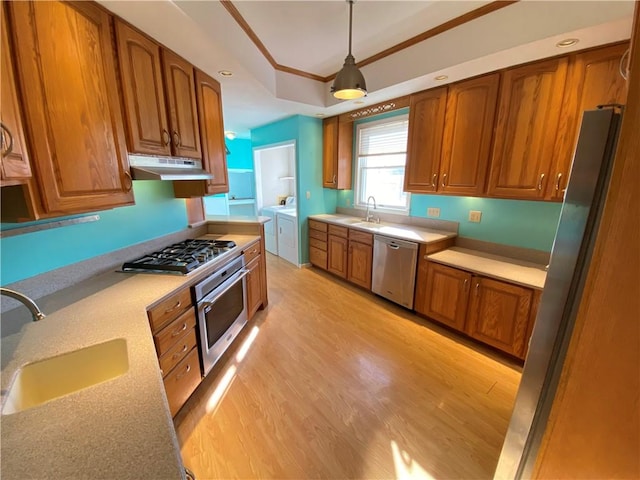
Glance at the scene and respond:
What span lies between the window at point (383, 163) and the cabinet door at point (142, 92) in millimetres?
2693

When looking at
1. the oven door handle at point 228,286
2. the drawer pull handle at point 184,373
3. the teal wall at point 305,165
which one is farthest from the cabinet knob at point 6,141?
the teal wall at point 305,165

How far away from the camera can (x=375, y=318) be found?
9.55ft

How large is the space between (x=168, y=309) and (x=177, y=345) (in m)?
0.26

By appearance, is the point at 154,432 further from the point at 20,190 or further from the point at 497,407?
the point at 497,407

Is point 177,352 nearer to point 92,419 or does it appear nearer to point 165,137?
point 92,419

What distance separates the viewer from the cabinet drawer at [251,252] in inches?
99.0

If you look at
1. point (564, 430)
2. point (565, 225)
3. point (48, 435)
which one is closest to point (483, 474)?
point (564, 430)

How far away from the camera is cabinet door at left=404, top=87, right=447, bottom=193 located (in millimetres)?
2625

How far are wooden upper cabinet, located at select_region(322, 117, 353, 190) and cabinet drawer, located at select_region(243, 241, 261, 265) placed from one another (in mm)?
1831

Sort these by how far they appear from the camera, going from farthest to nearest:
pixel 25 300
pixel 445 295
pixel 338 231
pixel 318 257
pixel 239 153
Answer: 1. pixel 239 153
2. pixel 318 257
3. pixel 338 231
4. pixel 445 295
5. pixel 25 300

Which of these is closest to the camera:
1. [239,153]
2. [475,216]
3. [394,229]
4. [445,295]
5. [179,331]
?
[179,331]

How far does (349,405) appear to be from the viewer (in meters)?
1.81

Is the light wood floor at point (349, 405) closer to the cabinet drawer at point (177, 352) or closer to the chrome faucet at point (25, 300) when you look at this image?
the cabinet drawer at point (177, 352)

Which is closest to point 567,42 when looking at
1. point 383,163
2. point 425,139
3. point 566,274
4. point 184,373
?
point 425,139
